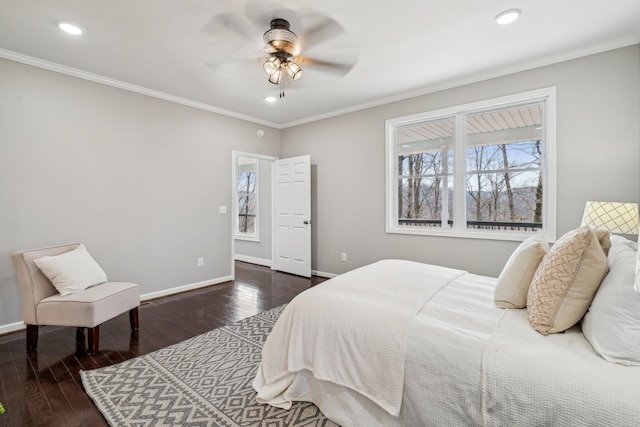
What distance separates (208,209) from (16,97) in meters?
2.30

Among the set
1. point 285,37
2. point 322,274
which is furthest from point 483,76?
point 322,274

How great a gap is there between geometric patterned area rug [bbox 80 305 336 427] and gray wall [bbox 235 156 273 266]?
3.37 meters

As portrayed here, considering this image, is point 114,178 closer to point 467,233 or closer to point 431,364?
point 431,364

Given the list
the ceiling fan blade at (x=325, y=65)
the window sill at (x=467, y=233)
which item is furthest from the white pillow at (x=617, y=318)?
the ceiling fan blade at (x=325, y=65)

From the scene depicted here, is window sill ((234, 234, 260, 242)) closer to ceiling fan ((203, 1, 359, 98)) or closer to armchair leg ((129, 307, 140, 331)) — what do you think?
armchair leg ((129, 307, 140, 331))

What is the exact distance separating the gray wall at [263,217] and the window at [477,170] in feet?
8.87

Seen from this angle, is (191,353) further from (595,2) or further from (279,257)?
(595,2)

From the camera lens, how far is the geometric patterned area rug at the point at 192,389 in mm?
1702

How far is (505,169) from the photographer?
3484 millimetres

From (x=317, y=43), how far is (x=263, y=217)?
13.0 feet

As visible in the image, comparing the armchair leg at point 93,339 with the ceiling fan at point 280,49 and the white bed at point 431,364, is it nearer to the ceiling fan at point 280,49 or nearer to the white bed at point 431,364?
the white bed at point 431,364

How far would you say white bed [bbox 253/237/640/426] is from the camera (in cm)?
107

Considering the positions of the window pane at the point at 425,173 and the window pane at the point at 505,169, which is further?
the window pane at the point at 425,173

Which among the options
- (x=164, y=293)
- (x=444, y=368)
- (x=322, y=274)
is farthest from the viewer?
(x=322, y=274)
